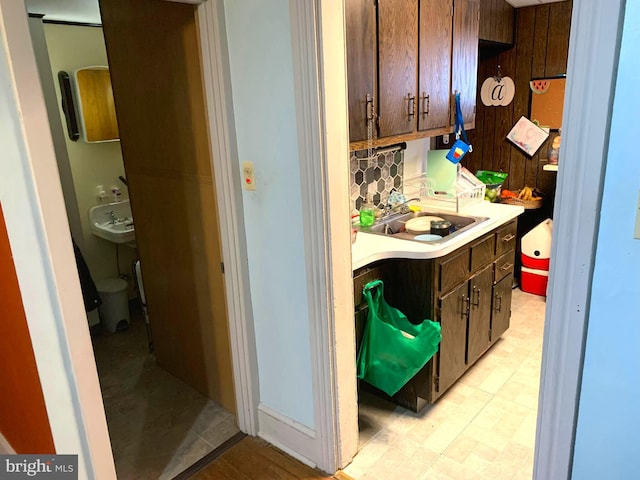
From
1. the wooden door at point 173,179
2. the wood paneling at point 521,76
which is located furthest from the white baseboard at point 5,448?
the wood paneling at point 521,76

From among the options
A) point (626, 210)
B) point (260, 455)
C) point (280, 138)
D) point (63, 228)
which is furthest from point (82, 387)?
point (626, 210)

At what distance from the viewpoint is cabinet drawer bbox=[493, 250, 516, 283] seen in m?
2.78

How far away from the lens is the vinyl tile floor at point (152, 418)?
2.18 m

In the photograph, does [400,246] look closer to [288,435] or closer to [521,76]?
[288,435]

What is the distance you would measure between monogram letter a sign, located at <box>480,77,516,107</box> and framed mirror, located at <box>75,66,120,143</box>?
291cm

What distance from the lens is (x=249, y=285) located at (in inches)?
82.8

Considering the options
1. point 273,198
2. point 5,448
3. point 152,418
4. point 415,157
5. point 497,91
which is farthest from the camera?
point 497,91

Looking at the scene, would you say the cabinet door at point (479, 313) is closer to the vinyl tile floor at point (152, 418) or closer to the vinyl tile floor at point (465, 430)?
the vinyl tile floor at point (465, 430)

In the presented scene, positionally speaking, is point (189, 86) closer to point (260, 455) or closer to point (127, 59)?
point (127, 59)

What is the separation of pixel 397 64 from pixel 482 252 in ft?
3.55

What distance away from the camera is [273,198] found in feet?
6.23

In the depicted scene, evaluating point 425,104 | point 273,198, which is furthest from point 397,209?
point 273,198

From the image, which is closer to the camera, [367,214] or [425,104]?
[425,104]

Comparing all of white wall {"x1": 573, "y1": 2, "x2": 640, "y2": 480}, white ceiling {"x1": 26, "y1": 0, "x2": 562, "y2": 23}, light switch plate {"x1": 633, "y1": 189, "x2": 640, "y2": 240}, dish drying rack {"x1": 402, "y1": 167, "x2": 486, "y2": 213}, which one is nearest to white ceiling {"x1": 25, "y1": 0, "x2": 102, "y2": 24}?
white ceiling {"x1": 26, "y1": 0, "x2": 562, "y2": 23}
